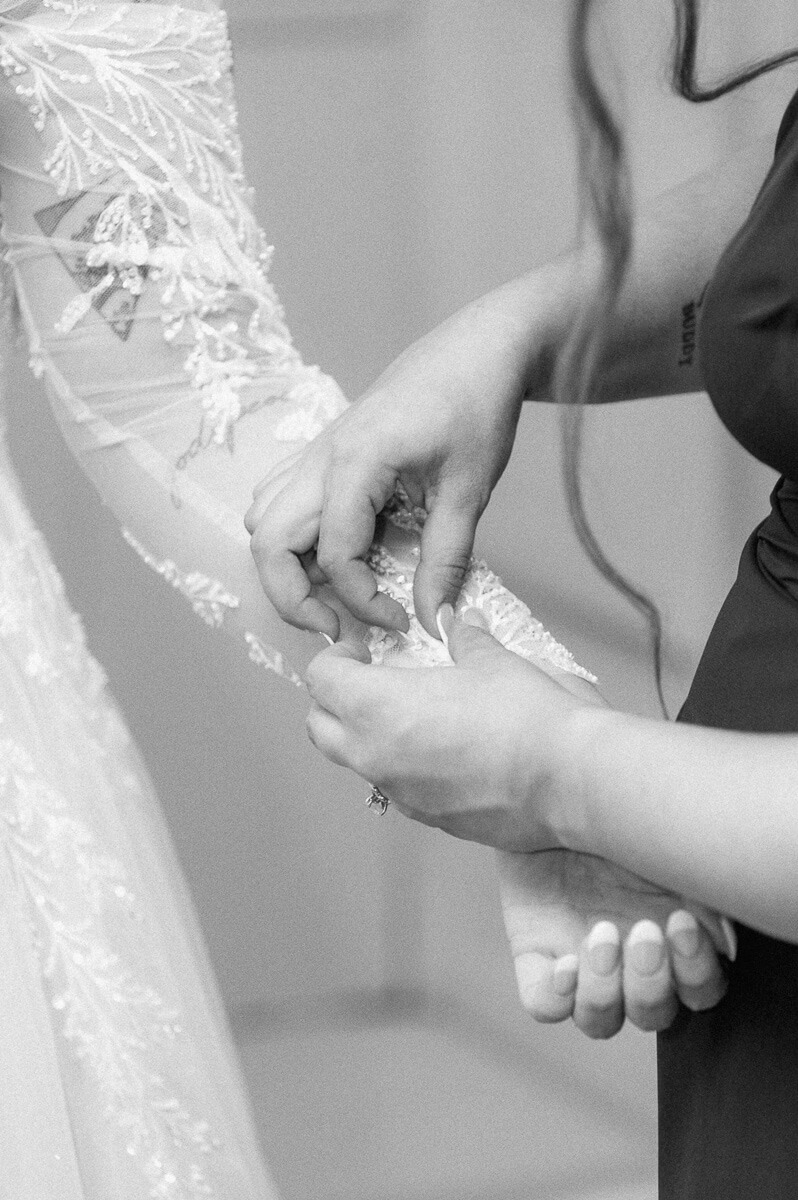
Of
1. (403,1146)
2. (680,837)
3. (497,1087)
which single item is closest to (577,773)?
(680,837)

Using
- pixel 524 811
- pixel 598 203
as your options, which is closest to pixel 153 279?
pixel 598 203

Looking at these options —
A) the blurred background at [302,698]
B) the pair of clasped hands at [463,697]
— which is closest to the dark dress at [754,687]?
the pair of clasped hands at [463,697]

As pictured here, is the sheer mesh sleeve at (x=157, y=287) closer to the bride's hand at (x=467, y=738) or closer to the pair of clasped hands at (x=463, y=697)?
the pair of clasped hands at (x=463, y=697)

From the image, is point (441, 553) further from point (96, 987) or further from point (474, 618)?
point (96, 987)

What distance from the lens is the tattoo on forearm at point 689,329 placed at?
2.54 feet

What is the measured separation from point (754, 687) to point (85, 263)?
45 cm

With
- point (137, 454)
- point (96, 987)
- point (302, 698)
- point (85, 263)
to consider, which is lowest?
point (302, 698)

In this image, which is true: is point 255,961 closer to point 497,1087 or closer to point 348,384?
point 497,1087

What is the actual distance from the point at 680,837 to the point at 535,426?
2024mm

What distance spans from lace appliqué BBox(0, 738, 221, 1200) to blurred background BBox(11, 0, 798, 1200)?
147 centimetres

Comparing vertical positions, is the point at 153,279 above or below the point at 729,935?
above

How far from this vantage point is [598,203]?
0.63m

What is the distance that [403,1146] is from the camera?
232 cm

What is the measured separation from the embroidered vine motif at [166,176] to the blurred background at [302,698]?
138cm
